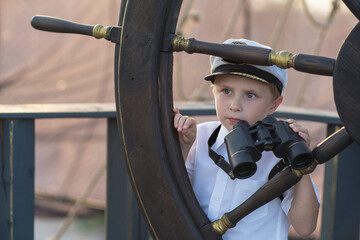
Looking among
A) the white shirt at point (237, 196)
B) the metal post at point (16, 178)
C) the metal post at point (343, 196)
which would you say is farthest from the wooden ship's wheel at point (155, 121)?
the metal post at point (343, 196)

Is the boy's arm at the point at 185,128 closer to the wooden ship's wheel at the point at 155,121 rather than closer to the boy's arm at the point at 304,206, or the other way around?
the wooden ship's wheel at the point at 155,121

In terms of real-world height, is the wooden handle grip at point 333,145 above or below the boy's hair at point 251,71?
below

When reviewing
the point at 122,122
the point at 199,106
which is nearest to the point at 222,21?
the point at 199,106

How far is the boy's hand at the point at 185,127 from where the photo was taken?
85 cm

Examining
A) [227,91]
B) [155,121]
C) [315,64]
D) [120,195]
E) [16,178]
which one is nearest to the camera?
[315,64]

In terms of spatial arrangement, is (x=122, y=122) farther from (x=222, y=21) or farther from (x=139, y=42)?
(x=222, y=21)

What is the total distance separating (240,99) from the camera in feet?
3.06

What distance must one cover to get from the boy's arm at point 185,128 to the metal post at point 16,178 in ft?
1.44

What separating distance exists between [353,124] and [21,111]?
769mm

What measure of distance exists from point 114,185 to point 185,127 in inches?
21.8

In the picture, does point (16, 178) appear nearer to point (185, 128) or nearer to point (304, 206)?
point (185, 128)

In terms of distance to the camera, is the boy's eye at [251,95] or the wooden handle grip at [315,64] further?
the boy's eye at [251,95]

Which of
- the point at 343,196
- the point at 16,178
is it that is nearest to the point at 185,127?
the point at 16,178

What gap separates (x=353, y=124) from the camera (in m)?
0.70
